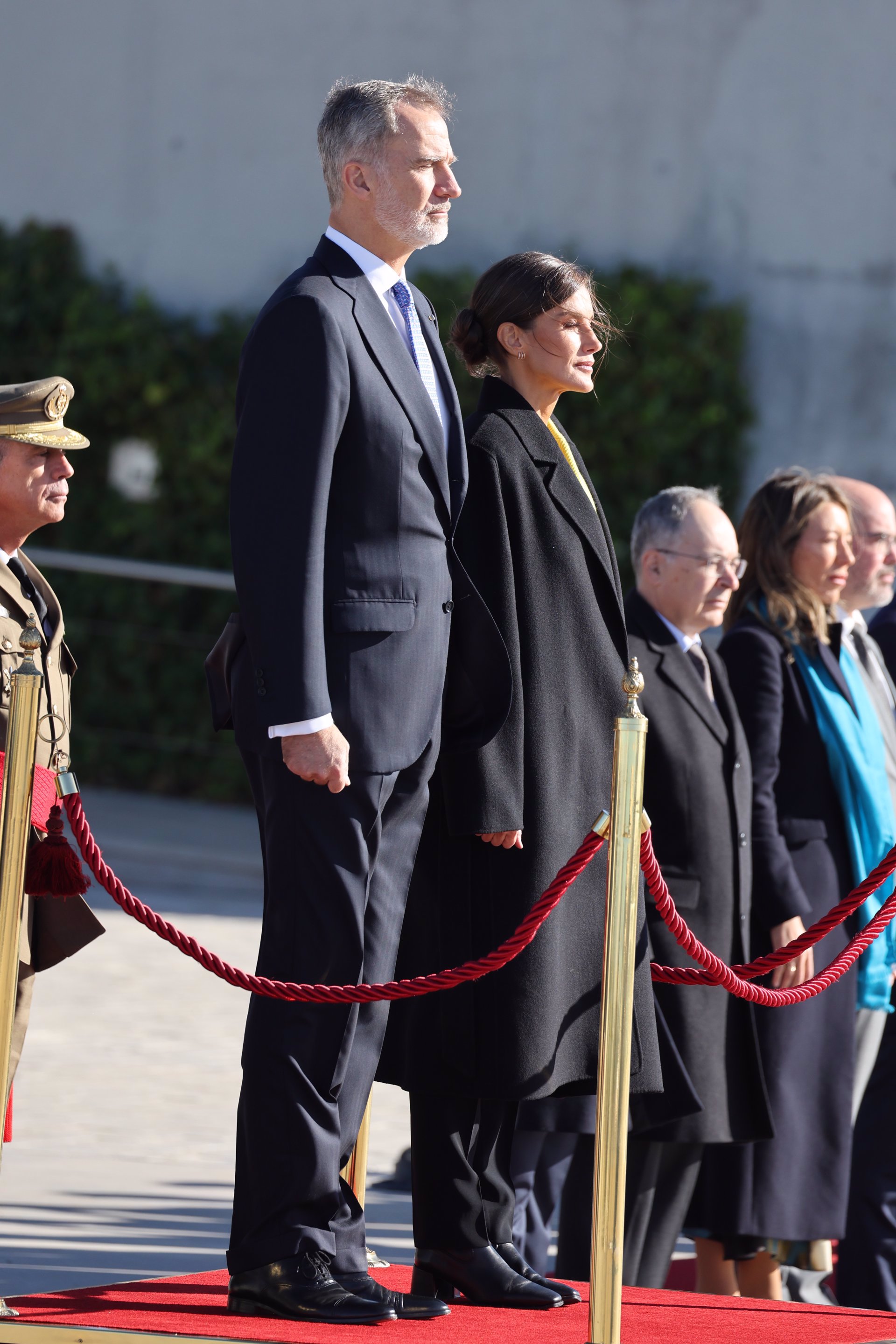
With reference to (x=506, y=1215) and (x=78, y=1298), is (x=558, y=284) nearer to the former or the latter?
(x=506, y=1215)

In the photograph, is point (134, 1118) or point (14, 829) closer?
point (14, 829)

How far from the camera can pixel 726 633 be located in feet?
16.4

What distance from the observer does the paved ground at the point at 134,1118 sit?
200 inches

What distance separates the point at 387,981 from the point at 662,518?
1768 mm

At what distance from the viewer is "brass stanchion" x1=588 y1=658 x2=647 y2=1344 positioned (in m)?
3.11

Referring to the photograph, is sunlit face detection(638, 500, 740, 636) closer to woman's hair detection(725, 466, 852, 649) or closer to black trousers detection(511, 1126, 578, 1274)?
woman's hair detection(725, 466, 852, 649)

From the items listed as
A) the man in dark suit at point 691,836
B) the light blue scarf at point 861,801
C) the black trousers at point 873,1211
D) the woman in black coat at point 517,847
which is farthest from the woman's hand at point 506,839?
the black trousers at point 873,1211

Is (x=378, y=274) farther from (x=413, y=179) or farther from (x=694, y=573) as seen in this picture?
(x=694, y=573)

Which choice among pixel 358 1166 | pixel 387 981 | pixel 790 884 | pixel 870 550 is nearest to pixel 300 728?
pixel 387 981

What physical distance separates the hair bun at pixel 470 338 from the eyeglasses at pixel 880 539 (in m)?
1.86

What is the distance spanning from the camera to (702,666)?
4.75 m

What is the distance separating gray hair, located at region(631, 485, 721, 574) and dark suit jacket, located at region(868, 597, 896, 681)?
0.91 metres

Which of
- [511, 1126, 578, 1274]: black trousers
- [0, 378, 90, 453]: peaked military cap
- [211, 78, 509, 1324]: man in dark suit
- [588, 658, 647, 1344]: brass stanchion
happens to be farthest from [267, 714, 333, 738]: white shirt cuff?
[511, 1126, 578, 1274]: black trousers

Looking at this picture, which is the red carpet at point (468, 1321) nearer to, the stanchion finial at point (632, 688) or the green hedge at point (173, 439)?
the stanchion finial at point (632, 688)
